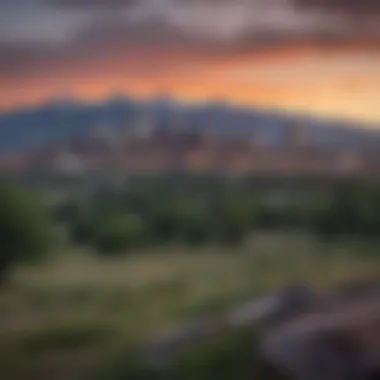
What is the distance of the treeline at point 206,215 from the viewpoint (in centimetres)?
130

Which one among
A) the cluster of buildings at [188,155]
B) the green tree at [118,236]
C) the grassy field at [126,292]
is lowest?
the grassy field at [126,292]

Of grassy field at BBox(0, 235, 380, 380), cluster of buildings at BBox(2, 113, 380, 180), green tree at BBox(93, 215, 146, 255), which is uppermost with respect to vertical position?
cluster of buildings at BBox(2, 113, 380, 180)

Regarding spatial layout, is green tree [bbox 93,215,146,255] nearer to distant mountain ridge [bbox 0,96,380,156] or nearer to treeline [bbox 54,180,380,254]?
treeline [bbox 54,180,380,254]

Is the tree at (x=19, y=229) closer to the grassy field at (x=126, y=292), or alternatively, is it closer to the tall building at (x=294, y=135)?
the grassy field at (x=126, y=292)

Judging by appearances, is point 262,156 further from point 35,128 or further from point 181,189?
point 35,128

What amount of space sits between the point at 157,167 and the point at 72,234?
197 millimetres

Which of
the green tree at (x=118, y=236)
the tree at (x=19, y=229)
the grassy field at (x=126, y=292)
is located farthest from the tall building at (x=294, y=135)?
the tree at (x=19, y=229)

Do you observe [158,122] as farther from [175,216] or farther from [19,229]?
[19,229]

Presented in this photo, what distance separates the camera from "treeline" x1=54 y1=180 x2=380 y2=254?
1303 millimetres

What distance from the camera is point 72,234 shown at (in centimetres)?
130

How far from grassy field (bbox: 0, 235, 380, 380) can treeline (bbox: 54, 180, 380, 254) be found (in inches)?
1.0

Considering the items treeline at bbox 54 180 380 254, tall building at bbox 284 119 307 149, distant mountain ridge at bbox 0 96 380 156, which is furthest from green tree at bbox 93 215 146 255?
tall building at bbox 284 119 307 149

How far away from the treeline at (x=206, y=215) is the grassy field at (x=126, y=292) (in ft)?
0.08

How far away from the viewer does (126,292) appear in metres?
1.28
